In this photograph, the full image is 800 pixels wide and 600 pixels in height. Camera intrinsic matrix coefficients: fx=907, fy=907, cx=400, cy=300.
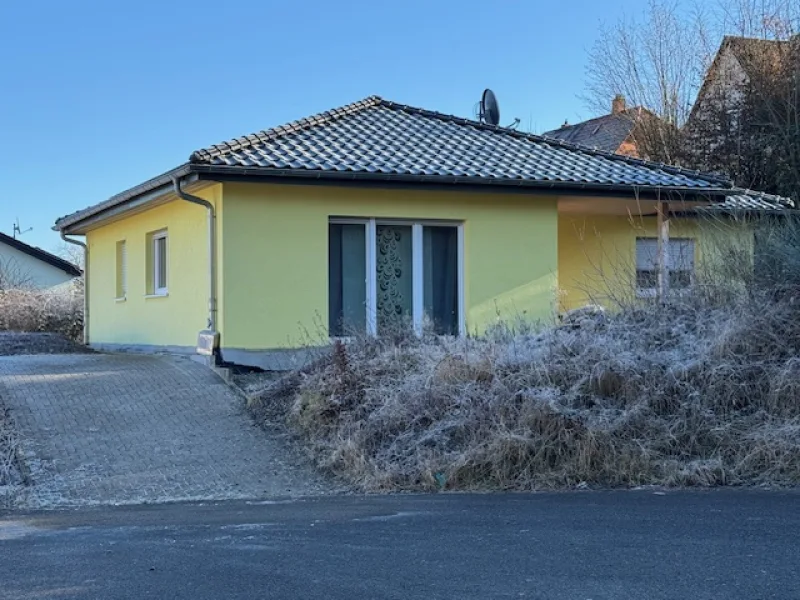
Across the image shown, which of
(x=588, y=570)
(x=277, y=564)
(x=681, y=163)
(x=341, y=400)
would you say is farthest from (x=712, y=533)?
(x=681, y=163)

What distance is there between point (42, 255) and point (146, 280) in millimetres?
33541

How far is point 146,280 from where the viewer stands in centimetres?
1742

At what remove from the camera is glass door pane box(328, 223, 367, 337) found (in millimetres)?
14320

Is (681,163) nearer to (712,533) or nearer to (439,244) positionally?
(439,244)

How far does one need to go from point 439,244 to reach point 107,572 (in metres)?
9.97

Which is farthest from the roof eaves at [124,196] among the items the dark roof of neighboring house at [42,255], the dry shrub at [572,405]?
the dark roof of neighboring house at [42,255]

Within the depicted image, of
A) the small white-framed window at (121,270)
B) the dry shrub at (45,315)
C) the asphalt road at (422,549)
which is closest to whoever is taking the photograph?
the asphalt road at (422,549)

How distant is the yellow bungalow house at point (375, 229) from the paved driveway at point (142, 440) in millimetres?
1532

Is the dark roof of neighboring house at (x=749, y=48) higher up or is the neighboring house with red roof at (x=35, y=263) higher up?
the dark roof of neighboring house at (x=749, y=48)

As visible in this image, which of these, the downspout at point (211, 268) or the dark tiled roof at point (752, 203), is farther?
the dark tiled roof at point (752, 203)

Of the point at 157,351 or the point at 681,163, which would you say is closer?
the point at 157,351

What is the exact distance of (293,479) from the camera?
30.4 ft

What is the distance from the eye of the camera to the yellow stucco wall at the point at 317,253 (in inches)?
536

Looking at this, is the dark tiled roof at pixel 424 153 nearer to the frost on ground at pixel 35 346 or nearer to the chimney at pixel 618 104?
the frost on ground at pixel 35 346
